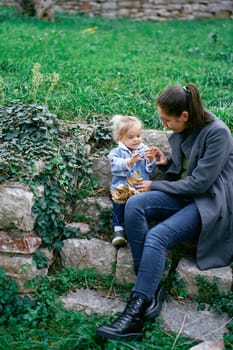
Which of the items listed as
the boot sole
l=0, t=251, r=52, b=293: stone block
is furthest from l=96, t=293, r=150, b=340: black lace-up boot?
l=0, t=251, r=52, b=293: stone block

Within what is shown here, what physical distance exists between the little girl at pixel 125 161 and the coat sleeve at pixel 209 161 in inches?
17.2

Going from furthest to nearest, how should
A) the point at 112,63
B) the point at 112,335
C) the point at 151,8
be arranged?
the point at 151,8 → the point at 112,63 → the point at 112,335

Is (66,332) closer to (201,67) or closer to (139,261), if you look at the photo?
(139,261)

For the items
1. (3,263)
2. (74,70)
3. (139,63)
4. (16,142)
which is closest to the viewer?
(3,263)

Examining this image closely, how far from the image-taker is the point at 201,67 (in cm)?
659

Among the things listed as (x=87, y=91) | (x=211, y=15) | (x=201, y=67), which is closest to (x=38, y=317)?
(x=87, y=91)

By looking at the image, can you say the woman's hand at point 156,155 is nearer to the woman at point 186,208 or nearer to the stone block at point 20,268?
the woman at point 186,208

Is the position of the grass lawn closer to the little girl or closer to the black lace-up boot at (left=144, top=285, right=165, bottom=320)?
the black lace-up boot at (left=144, top=285, right=165, bottom=320)

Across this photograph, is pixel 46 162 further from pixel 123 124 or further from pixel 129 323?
pixel 129 323

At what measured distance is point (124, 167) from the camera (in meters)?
3.66

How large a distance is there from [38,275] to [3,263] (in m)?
0.25

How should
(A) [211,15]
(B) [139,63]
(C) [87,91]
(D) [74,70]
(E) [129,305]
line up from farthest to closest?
(A) [211,15]
(B) [139,63]
(D) [74,70]
(C) [87,91]
(E) [129,305]

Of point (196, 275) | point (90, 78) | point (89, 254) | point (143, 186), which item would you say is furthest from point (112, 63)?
point (196, 275)

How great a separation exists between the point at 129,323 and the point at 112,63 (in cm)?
401
